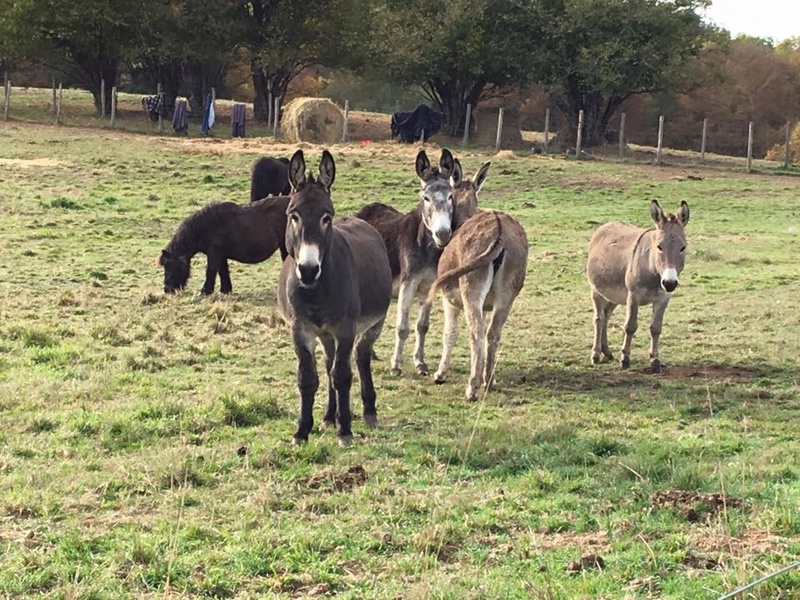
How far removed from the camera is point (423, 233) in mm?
9812

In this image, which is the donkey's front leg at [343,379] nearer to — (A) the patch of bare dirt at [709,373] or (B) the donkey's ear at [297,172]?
(B) the donkey's ear at [297,172]

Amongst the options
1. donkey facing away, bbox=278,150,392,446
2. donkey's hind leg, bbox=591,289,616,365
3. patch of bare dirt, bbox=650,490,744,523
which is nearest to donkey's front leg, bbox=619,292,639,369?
donkey's hind leg, bbox=591,289,616,365

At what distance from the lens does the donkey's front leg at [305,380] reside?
6703 mm

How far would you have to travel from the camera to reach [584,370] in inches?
384

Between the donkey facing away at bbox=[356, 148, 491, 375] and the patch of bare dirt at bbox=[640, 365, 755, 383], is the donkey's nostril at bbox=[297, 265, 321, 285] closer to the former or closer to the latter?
the donkey facing away at bbox=[356, 148, 491, 375]

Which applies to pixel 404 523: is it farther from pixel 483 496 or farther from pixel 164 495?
pixel 164 495

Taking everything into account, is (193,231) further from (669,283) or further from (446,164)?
(669,283)

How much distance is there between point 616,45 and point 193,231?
28444 millimetres

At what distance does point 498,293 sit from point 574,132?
1329 inches

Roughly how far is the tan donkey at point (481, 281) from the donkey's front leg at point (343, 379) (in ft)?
5.73

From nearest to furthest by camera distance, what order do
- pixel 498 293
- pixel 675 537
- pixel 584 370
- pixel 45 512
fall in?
pixel 675 537 → pixel 45 512 → pixel 498 293 → pixel 584 370

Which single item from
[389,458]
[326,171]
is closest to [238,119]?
[326,171]

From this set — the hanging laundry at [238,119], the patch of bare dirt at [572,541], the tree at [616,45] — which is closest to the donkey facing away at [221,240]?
the patch of bare dirt at [572,541]

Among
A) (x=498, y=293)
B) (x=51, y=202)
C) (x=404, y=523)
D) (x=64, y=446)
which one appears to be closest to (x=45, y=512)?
(x=64, y=446)
